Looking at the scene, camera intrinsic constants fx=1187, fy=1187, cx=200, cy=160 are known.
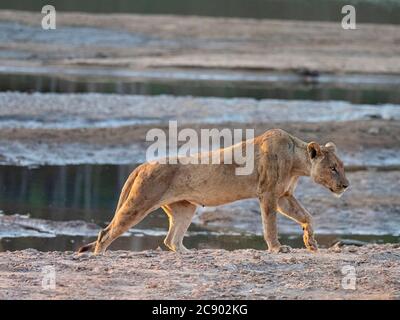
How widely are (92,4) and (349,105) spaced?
21936 mm

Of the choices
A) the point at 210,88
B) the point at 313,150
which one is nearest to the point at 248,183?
the point at 313,150

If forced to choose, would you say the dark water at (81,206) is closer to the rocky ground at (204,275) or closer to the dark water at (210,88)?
the rocky ground at (204,275)

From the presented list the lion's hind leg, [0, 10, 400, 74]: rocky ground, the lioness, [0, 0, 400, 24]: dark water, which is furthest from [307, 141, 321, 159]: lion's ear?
[0, 0, 400, 24]: dark water

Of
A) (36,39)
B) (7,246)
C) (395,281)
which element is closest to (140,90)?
(36,39)

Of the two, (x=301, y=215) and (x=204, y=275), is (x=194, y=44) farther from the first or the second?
(x=204, y=275)

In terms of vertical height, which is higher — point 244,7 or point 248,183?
point 244,7

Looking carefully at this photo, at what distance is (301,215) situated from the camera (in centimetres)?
1086

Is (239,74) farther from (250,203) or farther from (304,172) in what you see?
(304,172)

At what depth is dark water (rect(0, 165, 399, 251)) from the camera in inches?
567

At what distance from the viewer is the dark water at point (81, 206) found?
47.2 ft

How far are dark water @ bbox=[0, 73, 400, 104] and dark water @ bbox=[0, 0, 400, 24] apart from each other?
530 inches

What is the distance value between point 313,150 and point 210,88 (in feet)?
65.4

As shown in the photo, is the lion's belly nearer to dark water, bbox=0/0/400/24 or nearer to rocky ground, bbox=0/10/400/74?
rocky ground, bbox=0/10/400/74

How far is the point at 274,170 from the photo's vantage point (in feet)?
35.5
